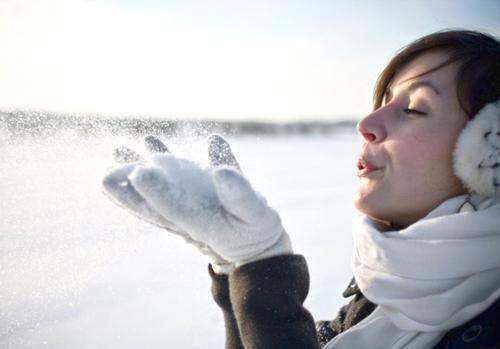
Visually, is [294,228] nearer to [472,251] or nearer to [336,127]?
[472,251]

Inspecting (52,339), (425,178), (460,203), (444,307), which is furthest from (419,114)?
(52,339)

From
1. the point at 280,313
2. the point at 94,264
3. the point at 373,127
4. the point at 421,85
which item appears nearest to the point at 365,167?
the point at 373,127

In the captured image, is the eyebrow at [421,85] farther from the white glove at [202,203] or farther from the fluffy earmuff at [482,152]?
the white glove at [202,203]

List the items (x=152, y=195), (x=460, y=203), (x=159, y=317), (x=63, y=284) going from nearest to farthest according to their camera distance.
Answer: (x=152, y=195), (x=460, y=203), (x=159, y=317), (x=63, y=284)

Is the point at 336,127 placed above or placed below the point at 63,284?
above

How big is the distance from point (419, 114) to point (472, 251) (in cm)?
46

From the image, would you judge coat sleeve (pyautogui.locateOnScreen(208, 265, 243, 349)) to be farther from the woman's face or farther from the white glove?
the woman's face

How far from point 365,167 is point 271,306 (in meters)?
0.62

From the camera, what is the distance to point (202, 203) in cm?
90

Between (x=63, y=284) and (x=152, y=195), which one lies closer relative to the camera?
(x=152, y=195)

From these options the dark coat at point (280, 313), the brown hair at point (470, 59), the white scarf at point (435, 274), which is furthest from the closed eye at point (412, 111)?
the dark coat at point (280, 313)

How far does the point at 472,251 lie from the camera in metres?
1.08

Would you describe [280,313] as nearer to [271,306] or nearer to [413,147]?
[271,306]

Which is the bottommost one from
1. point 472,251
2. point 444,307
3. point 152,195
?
point 444,307
